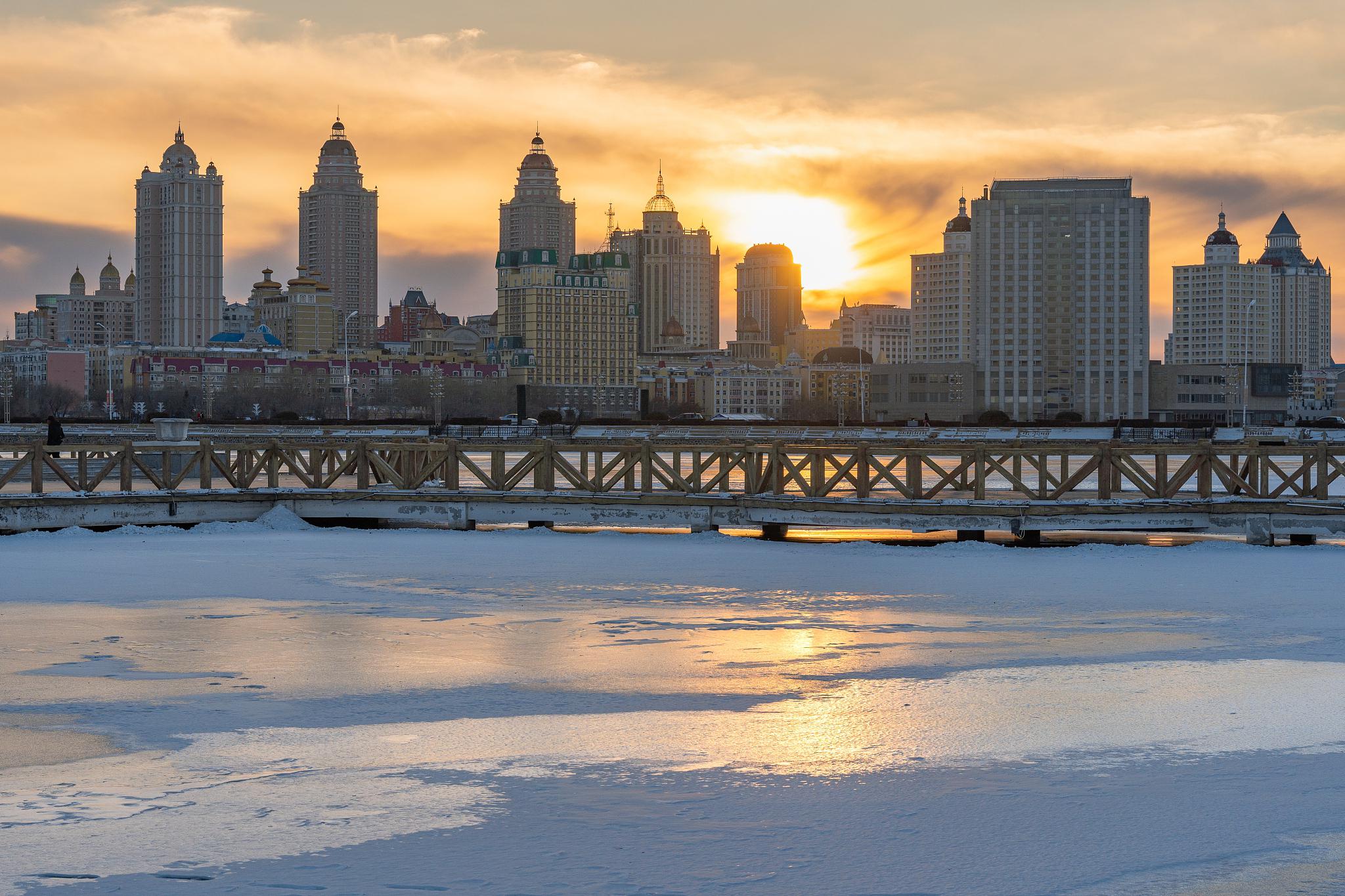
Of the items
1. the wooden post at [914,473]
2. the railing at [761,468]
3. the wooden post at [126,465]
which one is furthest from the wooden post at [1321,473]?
the wooden post at [126,465]

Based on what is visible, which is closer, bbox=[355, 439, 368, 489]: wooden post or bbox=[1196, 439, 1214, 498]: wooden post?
bbox=[1196, 439, 1214, 498]: wooden post

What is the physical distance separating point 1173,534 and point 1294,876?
21448 millimetres

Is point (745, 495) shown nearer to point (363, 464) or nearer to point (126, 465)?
point (363, 464)

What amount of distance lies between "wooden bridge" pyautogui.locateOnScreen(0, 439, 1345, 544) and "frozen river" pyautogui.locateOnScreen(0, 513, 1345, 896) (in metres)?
6.70

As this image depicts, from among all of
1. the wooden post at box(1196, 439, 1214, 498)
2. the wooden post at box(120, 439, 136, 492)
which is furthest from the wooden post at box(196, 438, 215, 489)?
the wooden post at box(1196, 439, 1214, 498)

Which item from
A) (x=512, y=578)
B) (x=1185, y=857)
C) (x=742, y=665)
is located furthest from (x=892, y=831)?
(x=512, y=578)

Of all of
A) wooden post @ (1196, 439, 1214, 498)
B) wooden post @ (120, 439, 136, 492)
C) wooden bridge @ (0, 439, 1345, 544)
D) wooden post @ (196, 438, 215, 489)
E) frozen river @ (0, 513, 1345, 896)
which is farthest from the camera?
wooden post @ (196, 438, 215, 489)

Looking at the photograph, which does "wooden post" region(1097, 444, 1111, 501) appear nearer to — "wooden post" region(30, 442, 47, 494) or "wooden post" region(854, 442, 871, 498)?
"wooden post" region(854, 442, 871, 498)

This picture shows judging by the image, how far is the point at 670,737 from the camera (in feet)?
33.7

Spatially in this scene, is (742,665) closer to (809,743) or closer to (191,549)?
(809,743)

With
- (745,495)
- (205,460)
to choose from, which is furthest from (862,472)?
(205,460)

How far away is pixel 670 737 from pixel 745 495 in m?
17.2

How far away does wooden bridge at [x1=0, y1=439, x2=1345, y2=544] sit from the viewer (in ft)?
84.3

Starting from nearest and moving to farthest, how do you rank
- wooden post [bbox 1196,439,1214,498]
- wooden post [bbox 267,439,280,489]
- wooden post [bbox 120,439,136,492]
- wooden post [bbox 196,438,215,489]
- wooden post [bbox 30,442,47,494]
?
wooden post [bbox 1196,439,1214,498] < wooden post [bbox 30,442,47,494] < wooden post [bbox 120,439,136,492] < wooden post [bbox 196,438,215,489] < wooden post [bbox 267,439,280,489]
